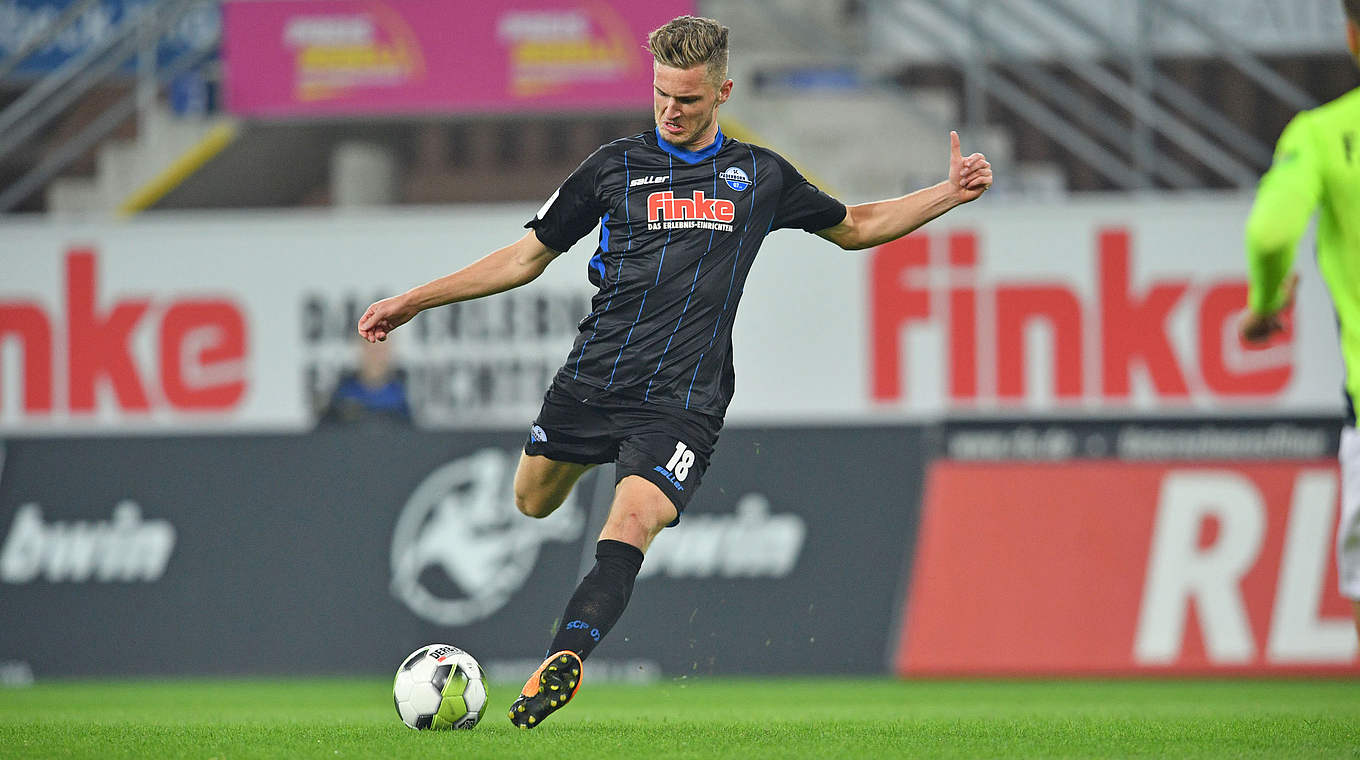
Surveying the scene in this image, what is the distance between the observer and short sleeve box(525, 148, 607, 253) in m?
5.64

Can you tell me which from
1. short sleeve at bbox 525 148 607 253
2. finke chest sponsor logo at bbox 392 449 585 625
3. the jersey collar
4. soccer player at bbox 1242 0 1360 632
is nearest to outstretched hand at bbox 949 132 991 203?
the jersey collar

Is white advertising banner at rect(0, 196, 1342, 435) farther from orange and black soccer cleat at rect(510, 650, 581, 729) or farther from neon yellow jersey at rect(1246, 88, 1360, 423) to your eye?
neon yellow jersey at rect(1246, 88, 1360, 423)

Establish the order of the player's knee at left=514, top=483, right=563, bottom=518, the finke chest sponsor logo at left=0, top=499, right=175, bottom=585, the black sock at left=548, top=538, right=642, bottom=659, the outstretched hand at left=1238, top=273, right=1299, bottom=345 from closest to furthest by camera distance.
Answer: the outstretched hand at left=1238, top=273, right=1299, bottom=345
the black sock at left=548, top=538, right=642, bottom=659
the player's knee at left=514, top=483, right=563, bottom=518
the finke chest sponsor logo at left=0, top=499, right=175, bottom=585

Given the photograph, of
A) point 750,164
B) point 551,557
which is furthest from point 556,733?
point 551,557

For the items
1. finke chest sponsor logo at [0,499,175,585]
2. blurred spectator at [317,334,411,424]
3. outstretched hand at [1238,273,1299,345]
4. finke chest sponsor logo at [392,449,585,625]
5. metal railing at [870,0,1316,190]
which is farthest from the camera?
metal railing at [870,0,1316,190]

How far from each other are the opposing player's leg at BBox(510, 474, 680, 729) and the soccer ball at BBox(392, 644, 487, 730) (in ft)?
1.30

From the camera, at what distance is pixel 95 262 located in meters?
14.7

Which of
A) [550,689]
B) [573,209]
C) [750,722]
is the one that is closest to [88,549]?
[750,722]

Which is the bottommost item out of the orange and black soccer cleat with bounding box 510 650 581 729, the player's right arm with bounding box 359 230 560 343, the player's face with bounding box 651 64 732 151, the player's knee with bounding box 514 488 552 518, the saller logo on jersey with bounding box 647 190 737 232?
the orange and black soccer cleat with bounding box 510 650 581 729

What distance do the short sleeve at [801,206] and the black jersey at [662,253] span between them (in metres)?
0.11

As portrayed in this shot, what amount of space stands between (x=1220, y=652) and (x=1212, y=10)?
659 centimetres

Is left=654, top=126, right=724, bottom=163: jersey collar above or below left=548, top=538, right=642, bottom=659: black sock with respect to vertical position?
above

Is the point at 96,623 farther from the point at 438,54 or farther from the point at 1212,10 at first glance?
the point at 1212,10

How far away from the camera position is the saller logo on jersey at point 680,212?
5555 millimetres
